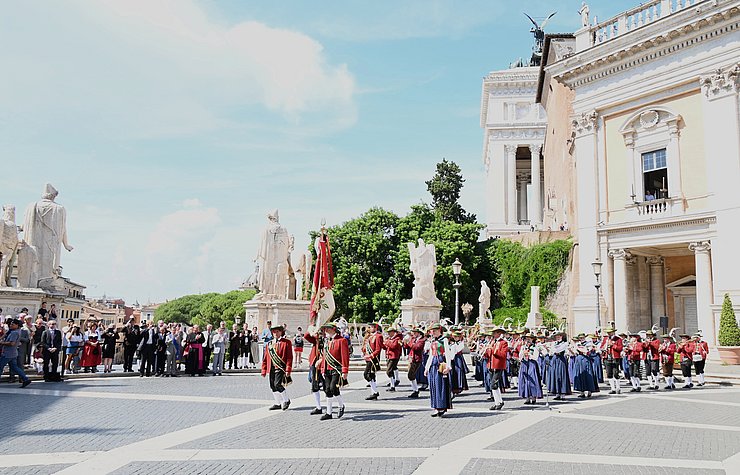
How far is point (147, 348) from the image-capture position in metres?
18.2

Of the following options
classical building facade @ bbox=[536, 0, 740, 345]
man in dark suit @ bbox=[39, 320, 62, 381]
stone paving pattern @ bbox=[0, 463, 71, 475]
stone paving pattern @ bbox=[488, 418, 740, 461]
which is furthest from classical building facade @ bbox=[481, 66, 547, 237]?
stone paving pattern @ bbox=[0, 463, 71, 475]

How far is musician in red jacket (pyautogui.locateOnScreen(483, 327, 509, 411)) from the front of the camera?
12953 mm

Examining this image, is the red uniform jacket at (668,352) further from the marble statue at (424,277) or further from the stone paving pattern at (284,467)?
the stone paving pattern at (284,467)

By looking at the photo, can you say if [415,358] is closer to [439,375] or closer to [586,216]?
[439,375]

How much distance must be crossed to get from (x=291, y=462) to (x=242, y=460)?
658mm

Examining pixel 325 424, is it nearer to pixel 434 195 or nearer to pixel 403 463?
pixel 403 463

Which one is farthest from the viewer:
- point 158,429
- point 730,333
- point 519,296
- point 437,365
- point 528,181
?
point 528,181

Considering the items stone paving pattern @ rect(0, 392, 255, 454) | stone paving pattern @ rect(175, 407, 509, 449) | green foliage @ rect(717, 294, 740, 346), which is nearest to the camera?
stone paving pattern @ rect(0, 392, 255, 454)

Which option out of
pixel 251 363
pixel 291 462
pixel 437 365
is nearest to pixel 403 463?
pixel 291 462

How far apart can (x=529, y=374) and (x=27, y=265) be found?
15138 mm

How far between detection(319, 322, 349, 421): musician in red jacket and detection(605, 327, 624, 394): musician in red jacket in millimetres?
8907

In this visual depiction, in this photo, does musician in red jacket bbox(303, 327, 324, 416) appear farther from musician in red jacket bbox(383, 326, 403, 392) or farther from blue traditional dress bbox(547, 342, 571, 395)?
blue traditional dress bbox(547, 342, 571, 395)

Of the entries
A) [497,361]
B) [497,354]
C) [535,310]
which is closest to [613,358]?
[497,354]

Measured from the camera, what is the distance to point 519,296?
128ft
